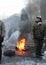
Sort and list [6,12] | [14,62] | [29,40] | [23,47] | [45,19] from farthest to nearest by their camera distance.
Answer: [6,12] < [45,19] < [29,40] < [23,47] < [14,62]

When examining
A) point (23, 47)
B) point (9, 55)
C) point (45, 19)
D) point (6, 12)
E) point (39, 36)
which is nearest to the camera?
point (39, 36)

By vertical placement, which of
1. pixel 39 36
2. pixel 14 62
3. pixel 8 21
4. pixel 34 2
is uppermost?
pixel 34 2

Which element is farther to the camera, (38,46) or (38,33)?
(38,46)

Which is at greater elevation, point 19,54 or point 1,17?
point 1,17

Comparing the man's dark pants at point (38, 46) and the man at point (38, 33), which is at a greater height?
the man at point (38, 33)

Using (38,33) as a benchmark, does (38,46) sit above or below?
below

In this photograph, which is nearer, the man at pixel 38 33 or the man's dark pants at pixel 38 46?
the man at pixel 38 33

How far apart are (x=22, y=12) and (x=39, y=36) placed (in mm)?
7137

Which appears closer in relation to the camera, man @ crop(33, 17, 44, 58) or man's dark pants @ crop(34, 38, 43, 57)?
man @ crop(33, 17, 44, 58)

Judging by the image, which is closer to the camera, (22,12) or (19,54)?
(19,54)

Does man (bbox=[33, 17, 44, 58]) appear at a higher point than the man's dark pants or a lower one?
higher

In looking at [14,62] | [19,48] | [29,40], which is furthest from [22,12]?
[14,62]

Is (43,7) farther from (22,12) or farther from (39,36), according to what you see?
(39,36)

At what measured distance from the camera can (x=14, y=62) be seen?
8.98 meters
